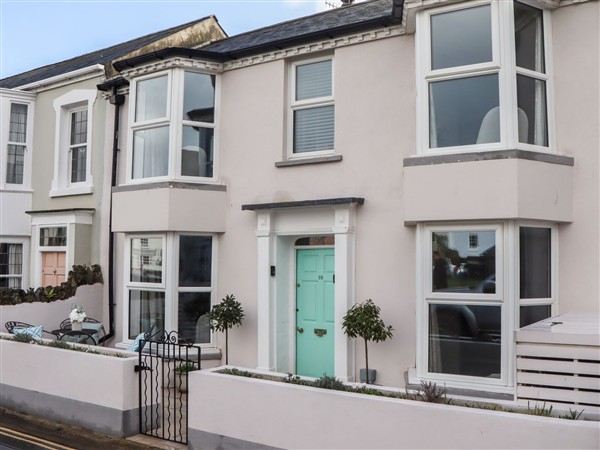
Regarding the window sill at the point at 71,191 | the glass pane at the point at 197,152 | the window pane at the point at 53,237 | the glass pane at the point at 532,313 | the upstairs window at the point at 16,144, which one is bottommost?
the glass pane at the point at 532,313

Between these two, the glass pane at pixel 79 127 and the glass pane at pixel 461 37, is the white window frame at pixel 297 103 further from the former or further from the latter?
the glass pane at pixel 79 127

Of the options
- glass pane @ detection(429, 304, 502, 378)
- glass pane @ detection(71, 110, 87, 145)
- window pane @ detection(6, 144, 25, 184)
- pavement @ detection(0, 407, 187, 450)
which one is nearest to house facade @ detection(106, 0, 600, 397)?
glass pane @ detection(429, 304, 502, 378)

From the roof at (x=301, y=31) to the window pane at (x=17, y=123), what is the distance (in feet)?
15.9

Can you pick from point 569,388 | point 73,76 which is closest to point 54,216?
point 73,76

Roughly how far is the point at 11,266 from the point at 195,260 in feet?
20.8

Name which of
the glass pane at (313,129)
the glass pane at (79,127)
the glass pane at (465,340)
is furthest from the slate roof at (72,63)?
the glass pane at (465,340)

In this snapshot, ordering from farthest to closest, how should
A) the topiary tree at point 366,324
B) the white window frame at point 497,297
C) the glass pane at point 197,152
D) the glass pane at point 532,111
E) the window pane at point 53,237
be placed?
the window pane at point 53,237
the glass pane at point 197,152
the topiary tree at point 366,324
the glass pane at point 532,111
the white window frame at point 497,297

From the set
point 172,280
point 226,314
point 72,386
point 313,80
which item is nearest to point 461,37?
point 313,80

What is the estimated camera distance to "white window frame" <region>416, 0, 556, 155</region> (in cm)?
698

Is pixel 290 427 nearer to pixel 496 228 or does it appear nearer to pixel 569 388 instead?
pixel 569 388

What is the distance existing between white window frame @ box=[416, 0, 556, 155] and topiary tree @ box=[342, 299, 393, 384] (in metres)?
2.23

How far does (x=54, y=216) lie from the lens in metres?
12.7

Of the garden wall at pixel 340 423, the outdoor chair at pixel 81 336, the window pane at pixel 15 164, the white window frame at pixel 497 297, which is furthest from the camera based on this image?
the window pane at pixel 15 164

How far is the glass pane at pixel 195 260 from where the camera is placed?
993 centimetres
